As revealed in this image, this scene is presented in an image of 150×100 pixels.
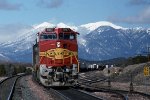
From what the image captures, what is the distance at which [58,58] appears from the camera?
35.9m

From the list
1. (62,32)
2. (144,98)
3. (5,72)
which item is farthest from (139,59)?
(144,98)

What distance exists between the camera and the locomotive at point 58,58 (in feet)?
116

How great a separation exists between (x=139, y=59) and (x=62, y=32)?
45.4 meters

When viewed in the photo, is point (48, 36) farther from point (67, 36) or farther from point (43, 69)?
point (43, 69)

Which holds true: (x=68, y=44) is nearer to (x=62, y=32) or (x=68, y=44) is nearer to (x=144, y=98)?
(x=62, y=32)

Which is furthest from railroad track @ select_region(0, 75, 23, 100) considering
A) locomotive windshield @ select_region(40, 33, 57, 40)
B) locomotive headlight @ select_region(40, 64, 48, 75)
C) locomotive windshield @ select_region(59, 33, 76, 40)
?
locomotive windshield @ select_region(59, 33, 76, 40)

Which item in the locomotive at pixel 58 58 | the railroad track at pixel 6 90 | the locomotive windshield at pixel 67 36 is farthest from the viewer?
the locomotive windshield at pixel 67 36

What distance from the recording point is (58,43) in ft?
119

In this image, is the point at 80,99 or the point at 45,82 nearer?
the point at 80,99

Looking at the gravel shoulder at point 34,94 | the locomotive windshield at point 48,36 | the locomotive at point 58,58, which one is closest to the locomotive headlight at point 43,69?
the locomotive at point 58,58

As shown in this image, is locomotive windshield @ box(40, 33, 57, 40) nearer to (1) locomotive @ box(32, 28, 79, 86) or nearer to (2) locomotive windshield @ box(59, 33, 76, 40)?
(1) locomotive @ box(32, 28, 79, 86)

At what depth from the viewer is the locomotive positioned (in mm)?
35406

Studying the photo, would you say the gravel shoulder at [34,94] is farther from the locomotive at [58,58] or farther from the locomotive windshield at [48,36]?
the locomotive windshield at [48,36]

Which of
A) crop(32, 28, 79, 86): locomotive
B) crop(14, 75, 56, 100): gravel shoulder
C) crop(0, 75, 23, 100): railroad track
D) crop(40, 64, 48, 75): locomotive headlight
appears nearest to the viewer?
crop(14, 75, 56, 100): gravel shoulder
